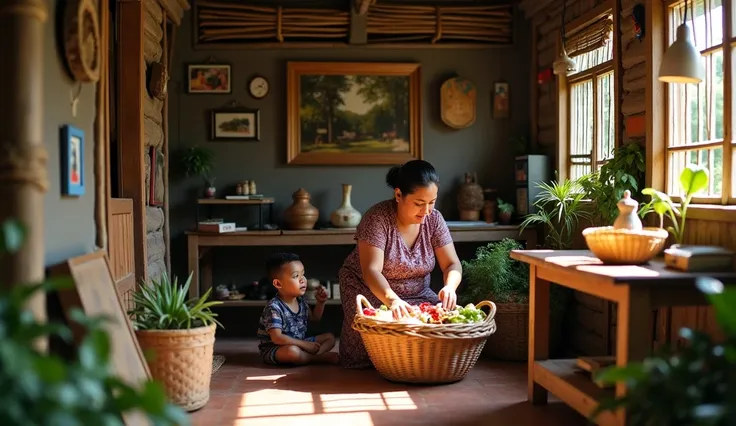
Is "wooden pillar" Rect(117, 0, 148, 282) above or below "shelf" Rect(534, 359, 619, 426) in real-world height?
above

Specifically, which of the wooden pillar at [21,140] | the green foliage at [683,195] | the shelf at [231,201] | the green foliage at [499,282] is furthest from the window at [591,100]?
the wooden pillar at [21,140]

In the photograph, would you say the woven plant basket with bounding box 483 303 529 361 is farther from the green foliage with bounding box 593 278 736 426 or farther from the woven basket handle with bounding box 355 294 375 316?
the green foliage with bounding box 593 278 736 426

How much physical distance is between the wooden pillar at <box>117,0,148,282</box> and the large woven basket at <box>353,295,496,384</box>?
183cm

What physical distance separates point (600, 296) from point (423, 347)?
1.42m

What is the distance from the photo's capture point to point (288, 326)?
A: 564 centimetres

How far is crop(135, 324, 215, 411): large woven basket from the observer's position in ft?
13.0

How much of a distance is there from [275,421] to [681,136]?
9.44 ft

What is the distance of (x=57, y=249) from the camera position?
10.7 ft

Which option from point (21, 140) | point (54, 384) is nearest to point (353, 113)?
point (21, 140)

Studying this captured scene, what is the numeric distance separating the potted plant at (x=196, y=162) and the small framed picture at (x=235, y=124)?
0.68 feet

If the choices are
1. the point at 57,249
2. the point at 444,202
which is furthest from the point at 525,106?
the point at 57,249

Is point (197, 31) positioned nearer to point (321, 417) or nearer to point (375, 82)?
point (375, 82)

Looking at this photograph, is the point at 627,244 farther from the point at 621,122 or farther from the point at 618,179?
the point at 621,122

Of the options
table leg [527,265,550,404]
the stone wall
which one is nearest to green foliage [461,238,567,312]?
table leg [527,265,550,404]
